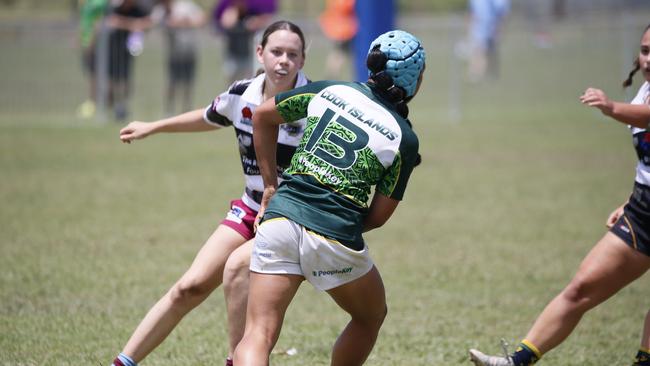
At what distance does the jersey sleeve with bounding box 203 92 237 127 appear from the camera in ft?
16.3

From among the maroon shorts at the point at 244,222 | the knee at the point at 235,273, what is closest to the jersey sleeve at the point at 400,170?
the knee at the point at 235,273

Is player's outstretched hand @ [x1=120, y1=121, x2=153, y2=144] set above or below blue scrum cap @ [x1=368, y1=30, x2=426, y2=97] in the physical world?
below

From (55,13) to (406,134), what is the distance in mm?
28461

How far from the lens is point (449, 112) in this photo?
19281 mm

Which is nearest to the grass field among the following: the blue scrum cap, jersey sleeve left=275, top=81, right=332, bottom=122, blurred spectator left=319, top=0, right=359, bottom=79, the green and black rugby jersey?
the green and black rugby jersey

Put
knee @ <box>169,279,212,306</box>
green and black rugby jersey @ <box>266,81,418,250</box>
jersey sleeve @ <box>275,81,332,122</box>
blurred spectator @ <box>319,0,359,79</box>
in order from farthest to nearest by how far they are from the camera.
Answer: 1. blurred spectator @ <box>319,0,359,79</box>
2. knee @ <box>169,279,212,306</box>
3. jersey sleeve @ <box>275,81,332,122</box>
4. green and black rugby jersey @ <box>266,81,418,250</box>

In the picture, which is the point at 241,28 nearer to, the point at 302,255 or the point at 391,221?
the point at 391,221

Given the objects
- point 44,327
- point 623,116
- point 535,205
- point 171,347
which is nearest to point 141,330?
point 171,347

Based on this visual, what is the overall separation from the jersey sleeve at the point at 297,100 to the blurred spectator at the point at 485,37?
17363 millimetres

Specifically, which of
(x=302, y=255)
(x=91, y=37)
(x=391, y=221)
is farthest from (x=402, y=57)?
(x=91, y=37)

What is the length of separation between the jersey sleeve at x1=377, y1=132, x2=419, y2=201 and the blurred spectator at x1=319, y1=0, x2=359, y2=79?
1763cm

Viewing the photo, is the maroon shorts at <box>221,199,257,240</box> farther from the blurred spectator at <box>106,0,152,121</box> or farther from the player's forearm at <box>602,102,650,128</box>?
the blurred spectator at <box>106,0,152,121</box>

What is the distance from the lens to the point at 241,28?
16812mm

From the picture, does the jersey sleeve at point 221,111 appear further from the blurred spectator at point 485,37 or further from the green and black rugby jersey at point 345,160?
the blurred spectator at point 485,37
